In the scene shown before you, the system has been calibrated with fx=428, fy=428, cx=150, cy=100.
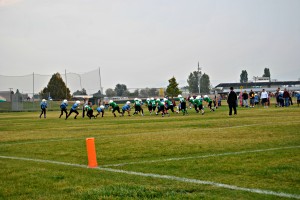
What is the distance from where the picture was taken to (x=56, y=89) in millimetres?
66375

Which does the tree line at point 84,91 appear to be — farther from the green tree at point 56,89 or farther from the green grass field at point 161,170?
the green grass field at point 161,170

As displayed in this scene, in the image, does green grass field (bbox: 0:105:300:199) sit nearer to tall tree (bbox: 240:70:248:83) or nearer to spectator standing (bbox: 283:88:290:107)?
spectator standing (bbox: 283:88:290:107)

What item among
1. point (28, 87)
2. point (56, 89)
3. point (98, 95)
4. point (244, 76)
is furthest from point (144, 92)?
point (244, 76)

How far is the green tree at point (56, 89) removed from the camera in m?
65.5

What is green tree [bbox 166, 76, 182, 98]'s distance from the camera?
77.4 meters

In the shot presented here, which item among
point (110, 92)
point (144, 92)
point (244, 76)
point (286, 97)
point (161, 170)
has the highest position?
point (244, 76)

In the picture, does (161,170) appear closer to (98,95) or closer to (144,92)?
(98,95)

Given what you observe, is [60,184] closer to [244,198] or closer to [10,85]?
[244,198]

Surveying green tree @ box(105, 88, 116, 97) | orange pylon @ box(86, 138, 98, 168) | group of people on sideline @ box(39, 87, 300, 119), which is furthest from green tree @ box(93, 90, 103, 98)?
orange pylon @ box(86, 138, 98, 168)

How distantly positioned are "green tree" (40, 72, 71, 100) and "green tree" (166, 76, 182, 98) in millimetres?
19434

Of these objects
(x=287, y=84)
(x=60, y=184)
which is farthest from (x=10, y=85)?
(x=287, y=84)

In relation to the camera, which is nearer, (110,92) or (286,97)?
(286,97)

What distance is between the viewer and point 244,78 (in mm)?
182625

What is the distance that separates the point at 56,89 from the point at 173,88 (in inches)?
937
